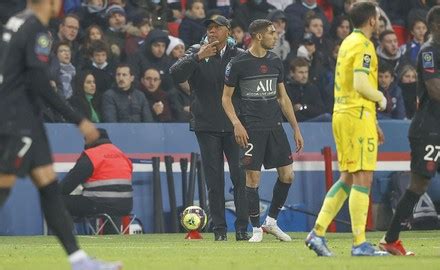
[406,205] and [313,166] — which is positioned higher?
[406,205]

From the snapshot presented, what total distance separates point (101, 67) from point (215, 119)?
4.68 metres

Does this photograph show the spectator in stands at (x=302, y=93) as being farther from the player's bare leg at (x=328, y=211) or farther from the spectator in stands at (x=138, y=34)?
the player's bare leg at (x=328, y=211)

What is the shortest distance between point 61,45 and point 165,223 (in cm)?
301

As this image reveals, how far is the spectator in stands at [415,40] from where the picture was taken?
2472 centimetres

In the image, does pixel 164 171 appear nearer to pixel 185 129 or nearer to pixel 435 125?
pixel 185 129

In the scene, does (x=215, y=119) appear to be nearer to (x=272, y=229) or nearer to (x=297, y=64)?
(x=272, y=229)

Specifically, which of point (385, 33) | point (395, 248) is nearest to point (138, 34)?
point (385, 33)

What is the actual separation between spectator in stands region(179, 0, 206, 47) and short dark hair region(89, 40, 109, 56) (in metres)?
2.23

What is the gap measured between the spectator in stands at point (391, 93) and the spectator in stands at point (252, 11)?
8.06 ft

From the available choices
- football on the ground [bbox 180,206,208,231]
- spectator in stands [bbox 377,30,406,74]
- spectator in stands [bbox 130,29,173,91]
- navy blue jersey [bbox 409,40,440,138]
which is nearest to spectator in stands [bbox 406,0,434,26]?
spectator in stands [bbox 377,30,406,74]

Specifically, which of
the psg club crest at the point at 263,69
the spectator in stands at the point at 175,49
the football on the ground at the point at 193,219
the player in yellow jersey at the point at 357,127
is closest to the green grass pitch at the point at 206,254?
the football on the ground at the point at 193,219

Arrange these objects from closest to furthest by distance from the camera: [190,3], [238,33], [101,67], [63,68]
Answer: [63,68], [101,67], [238,33], [190,3]

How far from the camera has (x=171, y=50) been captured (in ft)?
75.0

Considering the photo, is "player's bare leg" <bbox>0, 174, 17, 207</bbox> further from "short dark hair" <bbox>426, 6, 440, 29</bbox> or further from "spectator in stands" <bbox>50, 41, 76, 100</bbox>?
"spectator in stands" <bbox>50, 41, 76, 100</bbox>
